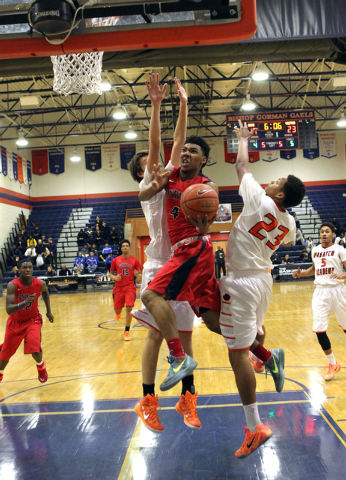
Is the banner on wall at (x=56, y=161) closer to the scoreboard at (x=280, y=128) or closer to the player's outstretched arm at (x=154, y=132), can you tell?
the scoreboard at (x=280, y=128)

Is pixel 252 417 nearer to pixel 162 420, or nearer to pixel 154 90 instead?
pixel 162 420

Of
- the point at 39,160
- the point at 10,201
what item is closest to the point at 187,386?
the point at 10,201

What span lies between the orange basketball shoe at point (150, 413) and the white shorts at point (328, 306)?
10.2 ft

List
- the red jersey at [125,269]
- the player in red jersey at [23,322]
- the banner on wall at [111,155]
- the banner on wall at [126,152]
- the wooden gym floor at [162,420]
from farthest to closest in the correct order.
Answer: the banner on wall at [111,155], the banner on wall at [126,152], the red jersey at [125,269], the player in red jersey at [23,322], the wooden gym floor at [162,420]

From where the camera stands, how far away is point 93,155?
1052 inches

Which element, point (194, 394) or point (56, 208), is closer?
point (194, 394)

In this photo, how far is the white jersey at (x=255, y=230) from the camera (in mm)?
3291

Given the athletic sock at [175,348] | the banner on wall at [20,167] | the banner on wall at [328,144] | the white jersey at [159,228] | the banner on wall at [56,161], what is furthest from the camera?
the banner on wall at [56,161]

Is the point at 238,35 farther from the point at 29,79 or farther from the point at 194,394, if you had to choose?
the point at 29,79

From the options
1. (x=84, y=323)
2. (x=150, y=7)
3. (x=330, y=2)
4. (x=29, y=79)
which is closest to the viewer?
(x=150, y=7)

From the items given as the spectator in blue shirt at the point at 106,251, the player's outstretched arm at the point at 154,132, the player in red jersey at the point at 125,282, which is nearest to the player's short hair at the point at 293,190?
the player's outstretched arm at the point at 154,132

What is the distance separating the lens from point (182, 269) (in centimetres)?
304

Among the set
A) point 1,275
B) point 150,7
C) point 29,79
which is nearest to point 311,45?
point 150,7

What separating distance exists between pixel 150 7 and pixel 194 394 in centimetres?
315
